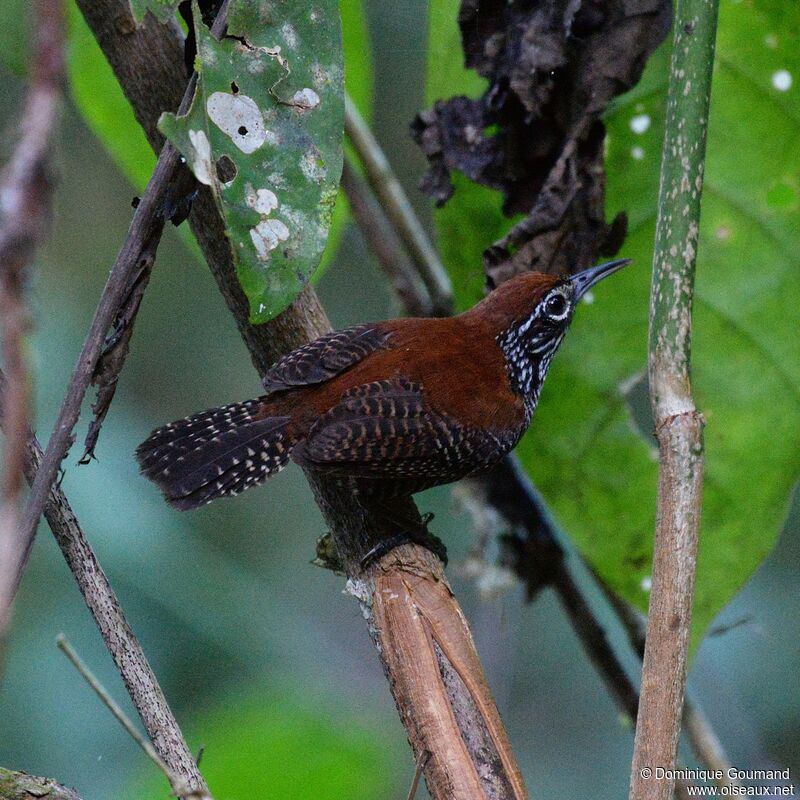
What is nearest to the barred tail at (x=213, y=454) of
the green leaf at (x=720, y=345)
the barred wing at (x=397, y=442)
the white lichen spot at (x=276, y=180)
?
the barred wing at (x=397, y=442)

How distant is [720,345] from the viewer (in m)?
2.36

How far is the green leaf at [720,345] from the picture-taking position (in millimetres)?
2252

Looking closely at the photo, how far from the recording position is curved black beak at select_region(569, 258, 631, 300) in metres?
2.48

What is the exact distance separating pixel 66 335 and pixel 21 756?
172 cm

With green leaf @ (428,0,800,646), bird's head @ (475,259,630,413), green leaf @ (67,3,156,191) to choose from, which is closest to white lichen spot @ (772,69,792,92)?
green leaf @ (428,0,800,646)

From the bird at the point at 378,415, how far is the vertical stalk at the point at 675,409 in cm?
72

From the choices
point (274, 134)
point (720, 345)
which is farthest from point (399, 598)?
point (720, 345)

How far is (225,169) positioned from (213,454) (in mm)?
861

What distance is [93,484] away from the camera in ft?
10.9

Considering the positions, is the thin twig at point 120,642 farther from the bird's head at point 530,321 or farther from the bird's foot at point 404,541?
the bird's head at point 530,321

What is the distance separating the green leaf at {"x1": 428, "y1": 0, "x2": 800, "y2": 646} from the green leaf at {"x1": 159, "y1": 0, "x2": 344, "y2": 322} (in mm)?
844

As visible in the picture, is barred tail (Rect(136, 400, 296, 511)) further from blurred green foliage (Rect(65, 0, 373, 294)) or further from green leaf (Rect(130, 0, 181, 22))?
green leaf (Rect(130, 0, 181, 22))

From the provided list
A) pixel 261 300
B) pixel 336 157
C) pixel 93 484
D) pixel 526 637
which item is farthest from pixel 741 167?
pixel 526 637

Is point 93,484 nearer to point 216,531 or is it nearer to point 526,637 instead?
point 216,531
